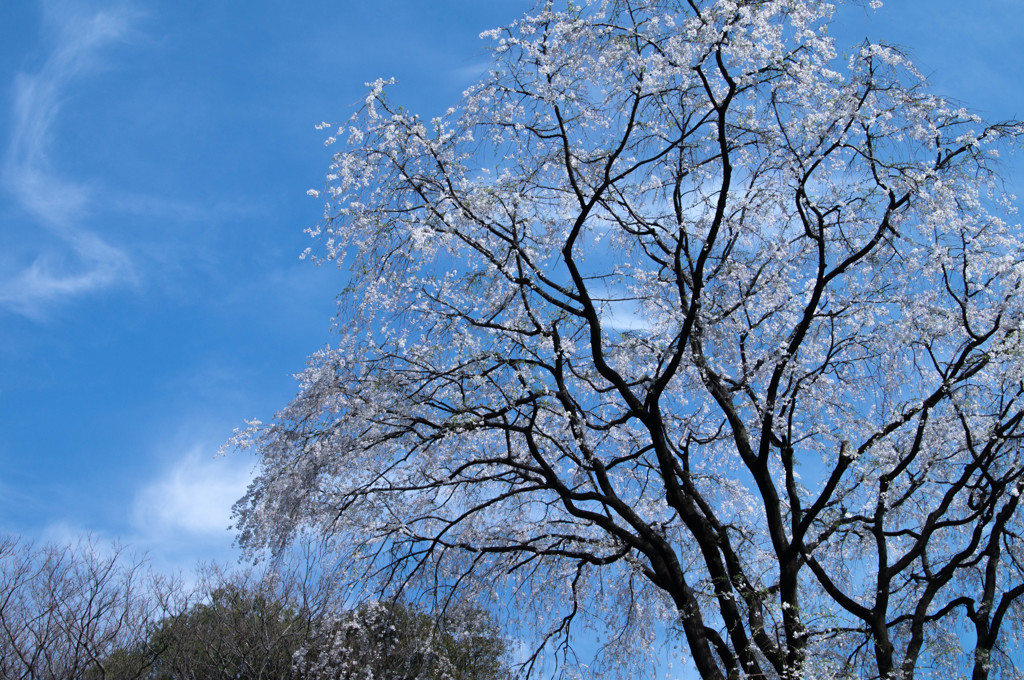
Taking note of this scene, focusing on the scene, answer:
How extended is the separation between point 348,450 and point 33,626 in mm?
13466

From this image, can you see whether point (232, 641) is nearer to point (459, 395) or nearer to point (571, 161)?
point (459, 395)

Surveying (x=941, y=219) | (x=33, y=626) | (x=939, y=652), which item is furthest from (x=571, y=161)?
(x=33, y=626)

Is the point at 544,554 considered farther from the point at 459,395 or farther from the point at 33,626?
the point at 33,626

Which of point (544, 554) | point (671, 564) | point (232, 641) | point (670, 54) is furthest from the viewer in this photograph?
point (232, 641)

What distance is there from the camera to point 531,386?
28.3 ft

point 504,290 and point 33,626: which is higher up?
point 504,290

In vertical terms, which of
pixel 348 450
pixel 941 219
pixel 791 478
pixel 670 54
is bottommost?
pixel 348 450

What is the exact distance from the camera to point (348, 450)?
29.0 feet

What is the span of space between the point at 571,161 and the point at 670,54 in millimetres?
1606

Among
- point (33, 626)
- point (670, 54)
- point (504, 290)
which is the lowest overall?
point (33, 626)

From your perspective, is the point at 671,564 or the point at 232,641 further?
the point at 232,641

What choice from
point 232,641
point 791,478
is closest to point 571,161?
point 791,478

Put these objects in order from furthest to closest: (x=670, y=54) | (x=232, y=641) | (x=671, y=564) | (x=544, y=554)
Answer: (x=232, y=641)
(x=544, y=554)
(x=671, y=564)
(x=670, y=54)

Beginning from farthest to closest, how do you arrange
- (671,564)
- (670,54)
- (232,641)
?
1. (232,641)
2. (671,564)
3. (670,54)
